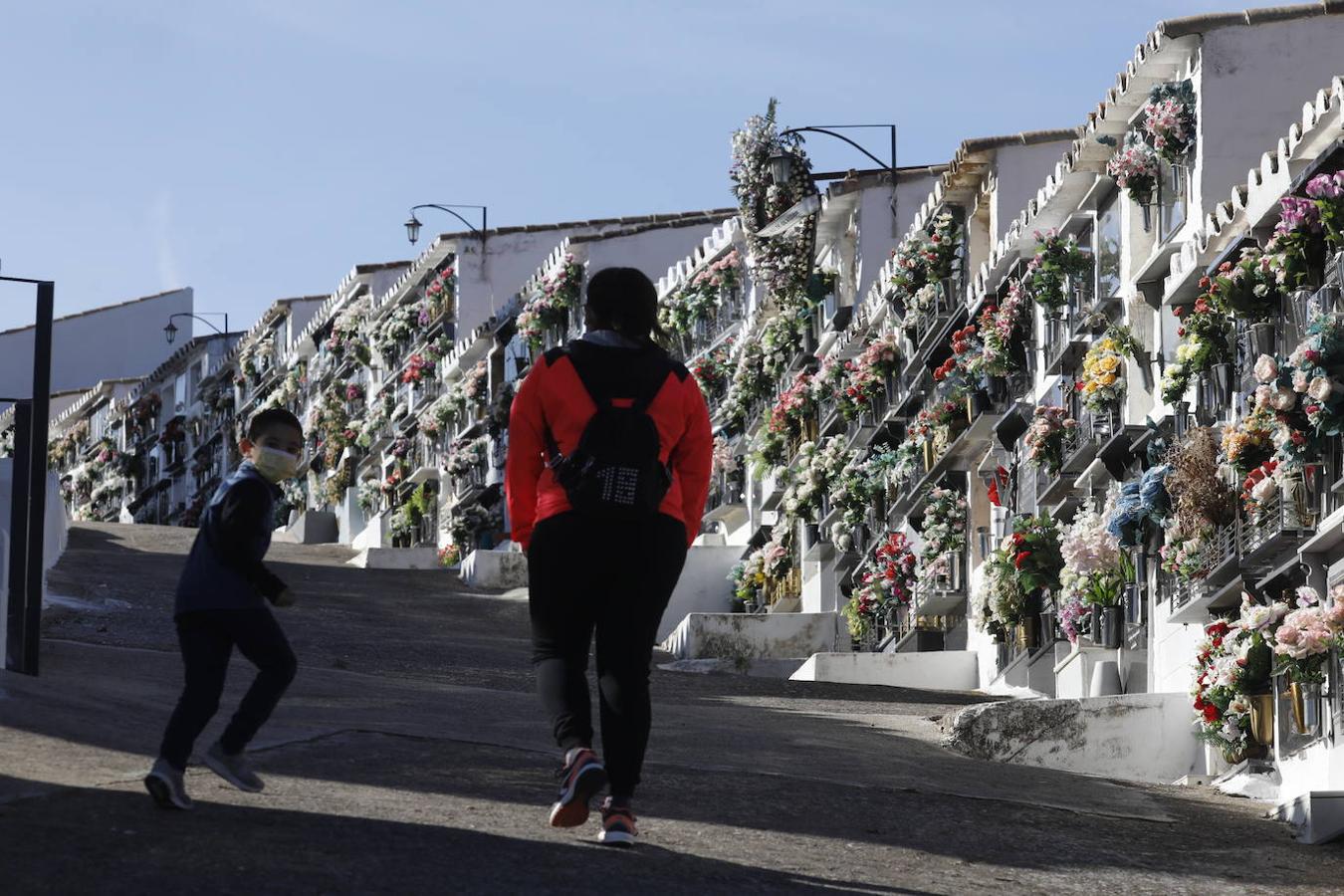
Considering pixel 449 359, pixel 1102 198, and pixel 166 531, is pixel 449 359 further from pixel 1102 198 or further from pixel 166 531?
pixel 1102 198

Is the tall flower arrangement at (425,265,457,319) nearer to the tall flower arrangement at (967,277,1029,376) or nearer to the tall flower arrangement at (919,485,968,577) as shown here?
the tall flower arrangement at (919,485,968,577)

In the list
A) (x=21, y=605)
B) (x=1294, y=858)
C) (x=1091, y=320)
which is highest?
(x=1091, y=320)

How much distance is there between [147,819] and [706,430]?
7.45ft

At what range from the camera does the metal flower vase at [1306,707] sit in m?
16.2

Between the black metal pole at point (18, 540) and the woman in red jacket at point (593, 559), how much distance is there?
7200 millimetres

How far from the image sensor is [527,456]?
24.7ft

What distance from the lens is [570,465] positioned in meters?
7.42

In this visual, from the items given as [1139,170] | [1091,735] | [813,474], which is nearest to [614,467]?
[1091,735]

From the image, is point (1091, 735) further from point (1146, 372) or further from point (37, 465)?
point (37, 465)

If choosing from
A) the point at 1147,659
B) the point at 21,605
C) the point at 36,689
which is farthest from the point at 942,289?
the point at 36,689

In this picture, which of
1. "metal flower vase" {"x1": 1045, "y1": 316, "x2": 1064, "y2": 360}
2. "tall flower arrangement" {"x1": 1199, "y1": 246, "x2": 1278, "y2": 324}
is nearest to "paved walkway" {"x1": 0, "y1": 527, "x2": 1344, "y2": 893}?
"tall flower arrangement" {"x1": 1199, "y1": 246, "x2": 1278, "y2": 324}

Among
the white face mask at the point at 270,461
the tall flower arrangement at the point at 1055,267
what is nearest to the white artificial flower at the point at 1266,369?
the tall flower arrangement at the point at 1055,267

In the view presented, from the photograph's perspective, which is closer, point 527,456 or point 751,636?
point 527,456

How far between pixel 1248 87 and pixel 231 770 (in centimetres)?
1736
